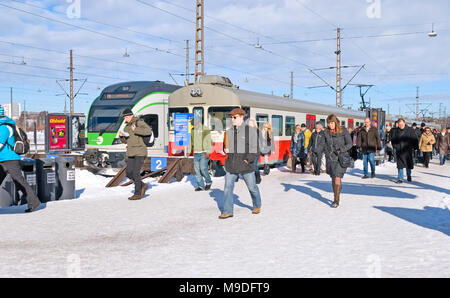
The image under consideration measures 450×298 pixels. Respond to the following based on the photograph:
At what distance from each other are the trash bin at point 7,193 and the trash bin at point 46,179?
1.91 ft

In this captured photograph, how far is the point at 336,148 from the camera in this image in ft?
27.3

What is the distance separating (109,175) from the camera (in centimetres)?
1619

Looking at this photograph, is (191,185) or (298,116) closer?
(191,185)

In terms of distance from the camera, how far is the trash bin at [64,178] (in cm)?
934

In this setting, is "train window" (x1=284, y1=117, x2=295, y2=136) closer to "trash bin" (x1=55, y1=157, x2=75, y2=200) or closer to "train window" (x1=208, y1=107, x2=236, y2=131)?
"train window" (x1=208, y1=107, x2=236, y2=131)

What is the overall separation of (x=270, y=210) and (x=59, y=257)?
395cm

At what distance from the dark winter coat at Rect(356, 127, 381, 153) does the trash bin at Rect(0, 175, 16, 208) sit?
8811mm

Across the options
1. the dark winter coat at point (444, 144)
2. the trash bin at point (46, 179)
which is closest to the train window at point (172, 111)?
the trash bin at point (46, 179)

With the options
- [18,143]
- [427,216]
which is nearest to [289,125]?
[427,216]

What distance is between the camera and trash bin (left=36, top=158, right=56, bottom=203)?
9016 mm

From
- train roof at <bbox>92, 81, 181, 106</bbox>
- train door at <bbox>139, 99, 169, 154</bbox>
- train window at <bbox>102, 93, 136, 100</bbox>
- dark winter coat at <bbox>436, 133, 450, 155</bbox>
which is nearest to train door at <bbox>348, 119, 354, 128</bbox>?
dark winter coat at <bbox>436, 133, 450, 155</bbox>

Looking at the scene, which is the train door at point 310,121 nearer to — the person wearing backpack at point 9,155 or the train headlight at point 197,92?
the train headlight at point 197,92
